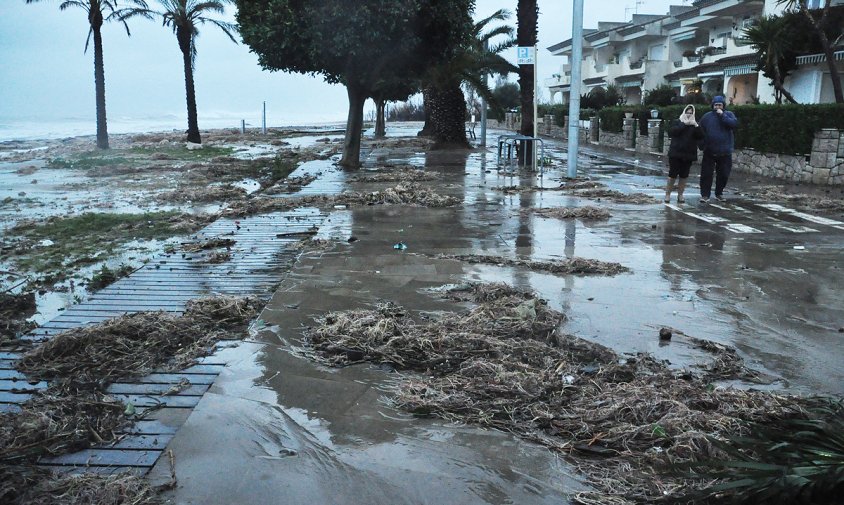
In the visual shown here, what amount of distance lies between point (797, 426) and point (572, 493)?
107 centimetres

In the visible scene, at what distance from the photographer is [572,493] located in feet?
11.0

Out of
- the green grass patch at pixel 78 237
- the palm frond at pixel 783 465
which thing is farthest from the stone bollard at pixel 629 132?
the palm frond at pixel 783 465

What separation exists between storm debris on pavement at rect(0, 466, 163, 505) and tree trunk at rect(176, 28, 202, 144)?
2993 cm

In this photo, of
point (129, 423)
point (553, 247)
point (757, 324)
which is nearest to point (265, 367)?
point (129, 423)

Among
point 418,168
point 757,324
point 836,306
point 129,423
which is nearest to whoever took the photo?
point 129,423

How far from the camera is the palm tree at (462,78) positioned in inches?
993

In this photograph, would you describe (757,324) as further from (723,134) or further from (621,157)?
(621,157)

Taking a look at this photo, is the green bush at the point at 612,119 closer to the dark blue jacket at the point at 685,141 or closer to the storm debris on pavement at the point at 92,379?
the dark blue jacket at the point at 685,141

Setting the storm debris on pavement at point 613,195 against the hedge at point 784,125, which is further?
the hedge at point 784,125

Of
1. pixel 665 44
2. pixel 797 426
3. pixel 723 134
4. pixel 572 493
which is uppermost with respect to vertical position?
pixel 665 44

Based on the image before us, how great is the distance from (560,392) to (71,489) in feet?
8.75


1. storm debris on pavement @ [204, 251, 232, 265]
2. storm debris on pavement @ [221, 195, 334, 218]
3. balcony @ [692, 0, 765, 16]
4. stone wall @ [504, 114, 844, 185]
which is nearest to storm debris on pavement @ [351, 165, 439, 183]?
storm debris on pavement @ [221, 195, 334, 218]

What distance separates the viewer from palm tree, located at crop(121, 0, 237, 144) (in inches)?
1235

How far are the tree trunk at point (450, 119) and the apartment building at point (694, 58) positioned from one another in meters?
11.7
